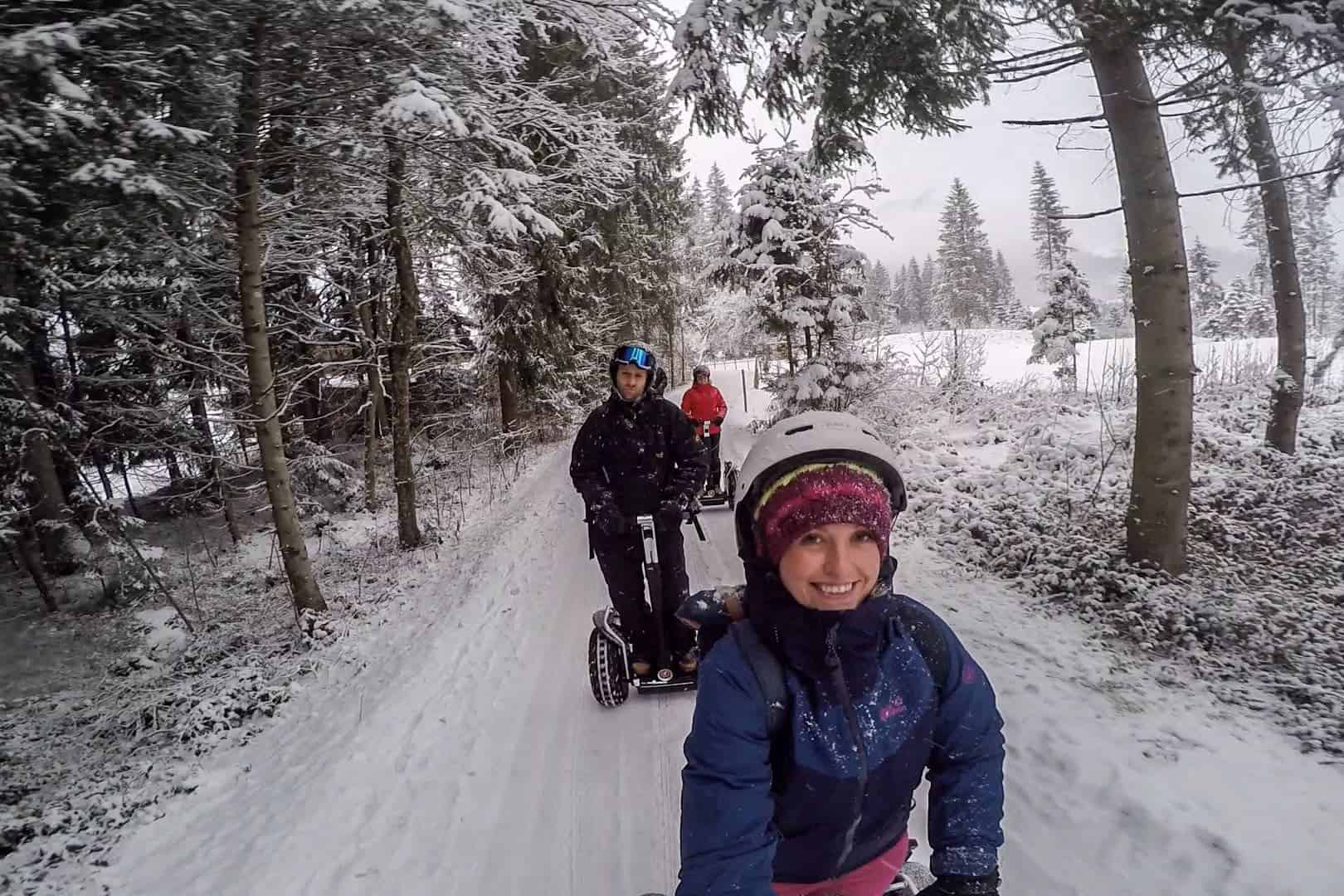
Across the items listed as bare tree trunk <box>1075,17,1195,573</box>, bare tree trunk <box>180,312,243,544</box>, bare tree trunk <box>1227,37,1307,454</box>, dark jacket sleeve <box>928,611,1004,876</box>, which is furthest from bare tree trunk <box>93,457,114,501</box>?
bare tree trunk <box>1227,37,1307,454</box>

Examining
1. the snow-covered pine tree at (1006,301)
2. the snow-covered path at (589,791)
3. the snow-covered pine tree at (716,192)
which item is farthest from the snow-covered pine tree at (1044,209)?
the snow-covered path at (589,791)

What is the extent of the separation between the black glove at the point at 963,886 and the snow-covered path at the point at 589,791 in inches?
63.7

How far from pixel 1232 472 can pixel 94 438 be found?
1578 centimetres

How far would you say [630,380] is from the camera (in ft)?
13.9

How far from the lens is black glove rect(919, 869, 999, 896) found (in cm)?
164

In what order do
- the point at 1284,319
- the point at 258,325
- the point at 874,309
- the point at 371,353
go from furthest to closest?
the point at 874,309
the point at 371,353
the point at 1284,319
the point at 258,325

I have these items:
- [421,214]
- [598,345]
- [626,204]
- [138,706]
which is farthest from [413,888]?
[598,345]

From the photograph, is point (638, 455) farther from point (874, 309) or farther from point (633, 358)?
point (874, 309)

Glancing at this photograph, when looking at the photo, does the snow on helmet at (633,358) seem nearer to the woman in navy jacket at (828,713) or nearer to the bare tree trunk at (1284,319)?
the woman in navy jacket at (828,713)

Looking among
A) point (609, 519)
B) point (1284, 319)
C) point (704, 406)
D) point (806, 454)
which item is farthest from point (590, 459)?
point (1284, 319)

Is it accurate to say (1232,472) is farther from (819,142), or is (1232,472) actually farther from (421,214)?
(421,214)

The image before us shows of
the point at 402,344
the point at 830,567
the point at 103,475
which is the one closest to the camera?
the point at 830,567

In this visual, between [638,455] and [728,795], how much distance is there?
2934 mm

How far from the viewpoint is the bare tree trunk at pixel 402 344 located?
808 cm
